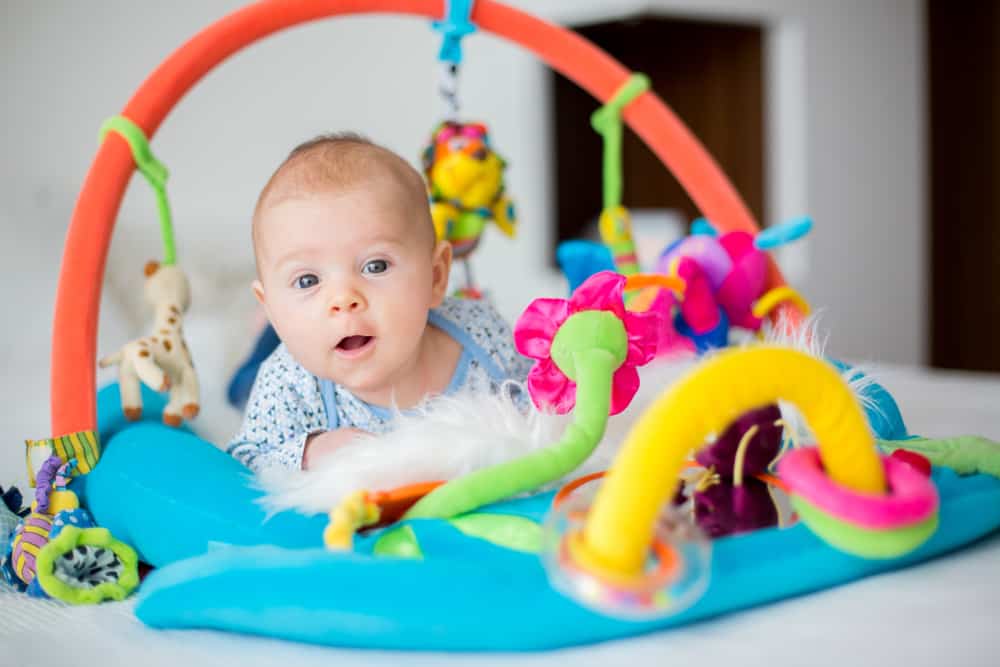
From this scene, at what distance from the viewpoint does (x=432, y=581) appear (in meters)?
0.65

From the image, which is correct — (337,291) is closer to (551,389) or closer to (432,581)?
(551,389)

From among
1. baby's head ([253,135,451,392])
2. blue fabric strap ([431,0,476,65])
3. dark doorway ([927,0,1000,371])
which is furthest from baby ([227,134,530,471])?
dark doorway ([927,0,1000,371])

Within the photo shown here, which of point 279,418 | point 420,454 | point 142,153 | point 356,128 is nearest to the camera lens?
point 420,454

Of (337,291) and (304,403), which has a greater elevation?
(337,291)

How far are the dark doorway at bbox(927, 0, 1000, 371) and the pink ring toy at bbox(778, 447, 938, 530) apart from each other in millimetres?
2956

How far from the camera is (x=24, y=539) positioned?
91 centimetres

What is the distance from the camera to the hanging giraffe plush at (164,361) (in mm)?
1110

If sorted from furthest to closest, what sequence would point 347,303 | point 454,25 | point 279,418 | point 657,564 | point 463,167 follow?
point 463,167 < point 454,25 < point 279,418 < point 347,303 < point 657,564

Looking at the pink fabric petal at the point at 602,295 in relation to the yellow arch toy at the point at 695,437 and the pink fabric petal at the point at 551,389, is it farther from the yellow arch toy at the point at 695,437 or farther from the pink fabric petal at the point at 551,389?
the yellow arch toy at the point at 695,437

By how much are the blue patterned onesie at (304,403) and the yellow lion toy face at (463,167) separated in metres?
0.36

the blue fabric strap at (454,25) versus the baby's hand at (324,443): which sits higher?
the blue fabric strap at (454,25)

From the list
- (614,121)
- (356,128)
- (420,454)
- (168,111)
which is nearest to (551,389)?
(420,454)

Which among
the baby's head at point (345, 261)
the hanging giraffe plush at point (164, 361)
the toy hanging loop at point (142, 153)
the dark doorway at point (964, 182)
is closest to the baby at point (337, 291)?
the baby's head at point (345, 261)

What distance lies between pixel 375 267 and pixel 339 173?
0.10 meters
